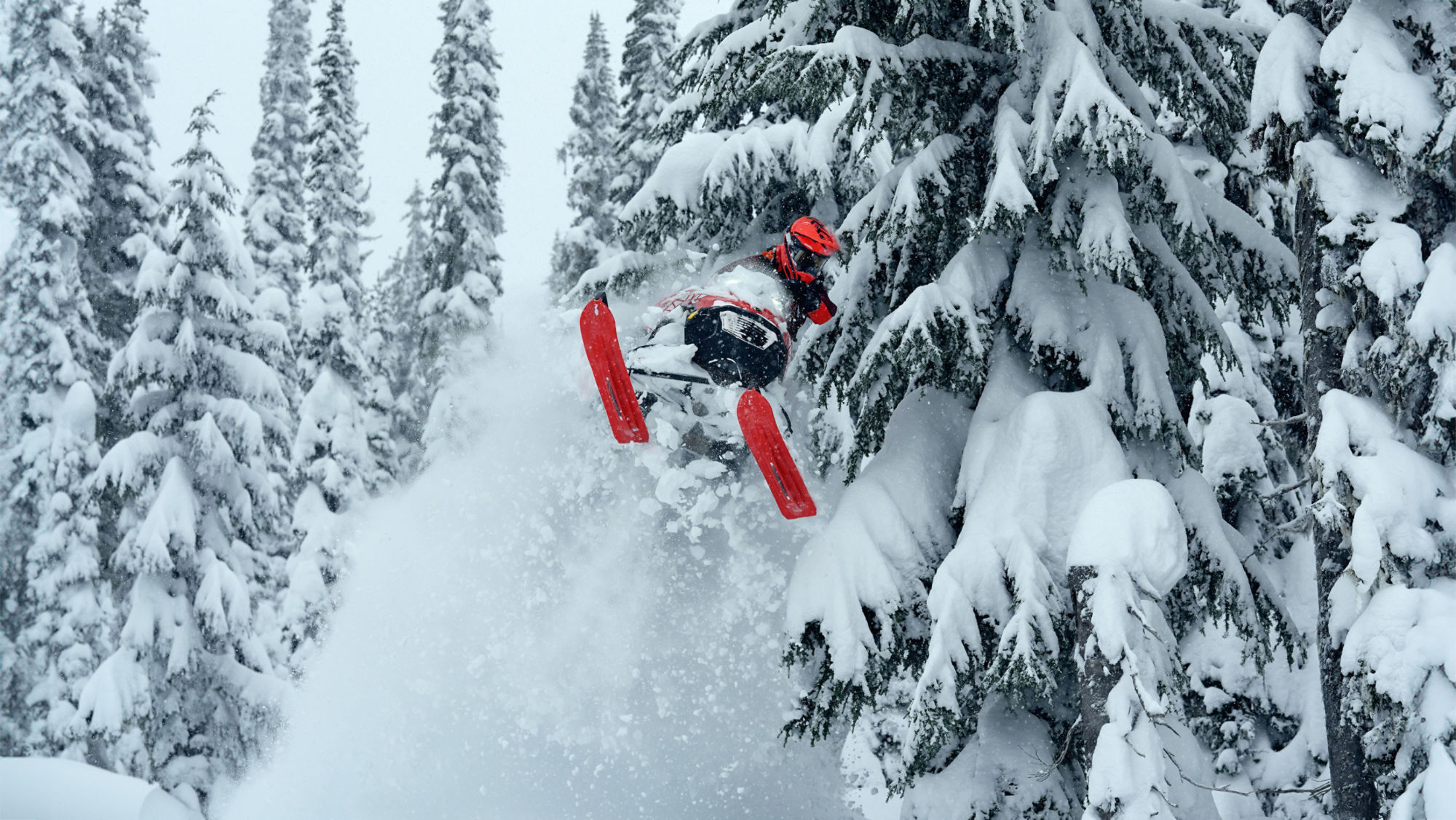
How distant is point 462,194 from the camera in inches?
879

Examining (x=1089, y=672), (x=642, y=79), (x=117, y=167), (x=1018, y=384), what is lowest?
(x=117, y=167)

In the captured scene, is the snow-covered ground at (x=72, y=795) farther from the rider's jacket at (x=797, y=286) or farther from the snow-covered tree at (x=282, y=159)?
the snow-covered tree at (x=282, y=159)

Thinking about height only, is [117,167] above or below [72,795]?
below

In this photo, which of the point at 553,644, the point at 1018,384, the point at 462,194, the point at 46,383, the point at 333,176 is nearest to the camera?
the point at 1018,384

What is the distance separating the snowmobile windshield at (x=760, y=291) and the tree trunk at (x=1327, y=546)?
3727 mm

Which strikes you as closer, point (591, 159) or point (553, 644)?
point (553, 644)

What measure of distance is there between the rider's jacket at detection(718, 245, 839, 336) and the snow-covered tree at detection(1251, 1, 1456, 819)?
3.33 metres

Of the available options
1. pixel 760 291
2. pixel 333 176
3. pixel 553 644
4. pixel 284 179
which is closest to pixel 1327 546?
pixel 760 291

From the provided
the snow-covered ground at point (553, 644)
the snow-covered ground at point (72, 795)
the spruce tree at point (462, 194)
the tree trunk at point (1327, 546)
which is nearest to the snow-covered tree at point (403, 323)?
the spruce tree at point (462, 194)

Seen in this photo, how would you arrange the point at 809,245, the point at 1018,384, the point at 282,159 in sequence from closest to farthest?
the point at 1018,384
the point at 809,245
the point at 282,159

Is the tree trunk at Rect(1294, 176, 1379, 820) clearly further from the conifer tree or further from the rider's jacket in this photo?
the conifer tree

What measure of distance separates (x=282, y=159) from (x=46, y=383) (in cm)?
1000

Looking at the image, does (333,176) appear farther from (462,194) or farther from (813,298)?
(813,298)

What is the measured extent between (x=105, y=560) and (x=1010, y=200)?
58.6 ft
